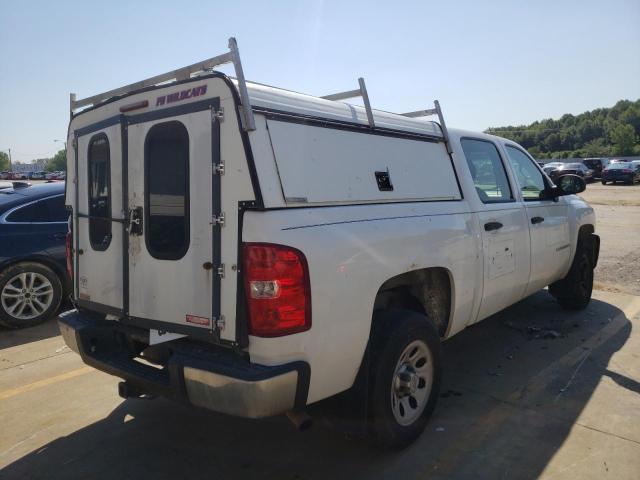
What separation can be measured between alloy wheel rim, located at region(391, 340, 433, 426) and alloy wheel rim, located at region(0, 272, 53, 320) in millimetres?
4501

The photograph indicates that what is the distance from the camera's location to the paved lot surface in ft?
9.66

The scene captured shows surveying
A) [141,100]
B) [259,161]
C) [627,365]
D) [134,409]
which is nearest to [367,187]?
[259,161]

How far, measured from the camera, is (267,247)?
2354 millimetres

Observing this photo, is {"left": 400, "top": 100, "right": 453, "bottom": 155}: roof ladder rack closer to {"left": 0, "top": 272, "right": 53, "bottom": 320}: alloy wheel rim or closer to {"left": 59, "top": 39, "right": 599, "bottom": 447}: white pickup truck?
{"left": 59, "top": 39, "right": 599, "bottom": 447}: white pickup truck

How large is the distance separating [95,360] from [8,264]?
10.3ft

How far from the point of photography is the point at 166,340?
2.81 meters

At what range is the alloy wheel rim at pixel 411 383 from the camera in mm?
3064

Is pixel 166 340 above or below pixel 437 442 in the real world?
above

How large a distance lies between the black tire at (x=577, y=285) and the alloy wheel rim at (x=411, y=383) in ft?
11.1

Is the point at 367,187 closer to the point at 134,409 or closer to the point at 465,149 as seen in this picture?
the point at 465,149

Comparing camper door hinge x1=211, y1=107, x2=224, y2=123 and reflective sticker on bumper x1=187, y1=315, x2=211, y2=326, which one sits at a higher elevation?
camper door hinge x1=211, y1=107, x2=224, y2=123

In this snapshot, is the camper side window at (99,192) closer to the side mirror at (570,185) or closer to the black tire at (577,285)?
the side mirror at (570,185)

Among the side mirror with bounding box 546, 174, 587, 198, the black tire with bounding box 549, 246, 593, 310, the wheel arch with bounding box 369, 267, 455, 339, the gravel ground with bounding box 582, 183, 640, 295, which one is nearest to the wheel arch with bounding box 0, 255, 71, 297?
the wheel arch with bounding box 369, 267, 455, 339

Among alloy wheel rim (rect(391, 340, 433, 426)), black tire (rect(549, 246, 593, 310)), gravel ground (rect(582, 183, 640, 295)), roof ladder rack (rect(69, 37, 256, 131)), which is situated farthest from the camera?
gravel ground (rect(582, 183, 640, 295))
